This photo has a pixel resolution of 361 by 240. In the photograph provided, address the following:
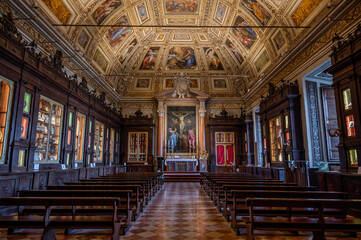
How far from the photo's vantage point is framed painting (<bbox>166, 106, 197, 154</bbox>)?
62.8 feet

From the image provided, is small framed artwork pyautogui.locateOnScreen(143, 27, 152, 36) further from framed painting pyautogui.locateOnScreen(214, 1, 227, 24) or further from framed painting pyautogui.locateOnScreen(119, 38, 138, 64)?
framed painting pyautogui.locateOnScreen(214, 1, 227, 24)

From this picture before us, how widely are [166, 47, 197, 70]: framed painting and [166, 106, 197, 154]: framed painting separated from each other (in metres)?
3.53

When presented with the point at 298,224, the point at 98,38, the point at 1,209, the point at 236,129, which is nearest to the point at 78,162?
the point at 1,209

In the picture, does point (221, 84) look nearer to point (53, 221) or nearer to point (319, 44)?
point (319, 44)

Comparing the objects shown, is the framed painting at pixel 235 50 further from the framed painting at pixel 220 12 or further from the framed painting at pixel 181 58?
the framed painting at pixel 181 58

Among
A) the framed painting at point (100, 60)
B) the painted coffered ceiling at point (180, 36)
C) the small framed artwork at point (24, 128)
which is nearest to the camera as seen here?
the small framed artwork at point (24, 128)

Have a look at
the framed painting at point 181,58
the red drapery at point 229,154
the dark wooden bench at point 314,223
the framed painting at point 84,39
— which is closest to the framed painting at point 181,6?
the framed painting at point 181,58

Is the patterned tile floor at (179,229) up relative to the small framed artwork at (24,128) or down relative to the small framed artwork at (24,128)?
down

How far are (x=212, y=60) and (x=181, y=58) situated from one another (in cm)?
255

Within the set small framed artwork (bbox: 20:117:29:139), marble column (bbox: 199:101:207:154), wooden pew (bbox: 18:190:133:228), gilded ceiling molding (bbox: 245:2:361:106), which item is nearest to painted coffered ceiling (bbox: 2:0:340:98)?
gilded ceiling molding (bbox: 245:2:361:106)

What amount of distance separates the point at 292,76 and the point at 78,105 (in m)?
10.3

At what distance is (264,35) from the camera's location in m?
13.4

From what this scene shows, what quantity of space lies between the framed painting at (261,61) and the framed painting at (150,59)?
775 cm

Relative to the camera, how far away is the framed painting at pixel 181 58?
19.2m
